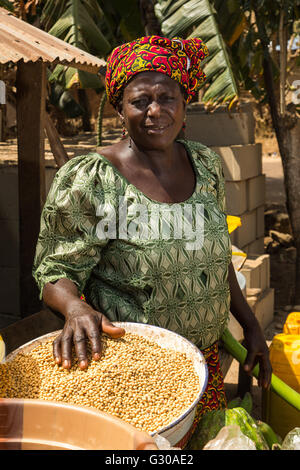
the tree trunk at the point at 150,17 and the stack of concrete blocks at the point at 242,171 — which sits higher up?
the tree trunk at the point at 150,17

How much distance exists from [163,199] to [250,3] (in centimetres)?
390

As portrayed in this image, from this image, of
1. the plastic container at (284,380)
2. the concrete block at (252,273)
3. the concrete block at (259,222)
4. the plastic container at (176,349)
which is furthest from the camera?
the concrete block at (259,222)

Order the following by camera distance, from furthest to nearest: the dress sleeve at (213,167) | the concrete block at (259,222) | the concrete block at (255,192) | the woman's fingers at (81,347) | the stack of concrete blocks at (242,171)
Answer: the concrete block at (259,222) < the concrete block at (255,192) < the stack of concrete blocks at (242,171) < the dress sleeve at (213,167) < the woman's fingers at (81,347)

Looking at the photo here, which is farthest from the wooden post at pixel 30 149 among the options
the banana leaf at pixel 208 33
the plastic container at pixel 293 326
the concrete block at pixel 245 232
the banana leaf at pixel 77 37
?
the concrete block at pixel 245 232

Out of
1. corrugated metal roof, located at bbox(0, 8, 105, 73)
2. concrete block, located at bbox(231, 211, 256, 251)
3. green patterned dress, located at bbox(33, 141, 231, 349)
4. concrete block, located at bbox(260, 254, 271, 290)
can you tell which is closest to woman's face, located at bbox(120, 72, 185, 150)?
green patterned dress, located at bbox(33, 141, 231, 349)

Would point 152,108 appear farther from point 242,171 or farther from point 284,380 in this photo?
point 242,171

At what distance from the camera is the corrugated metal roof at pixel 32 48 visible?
2.53 metres

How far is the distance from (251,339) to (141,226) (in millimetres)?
639

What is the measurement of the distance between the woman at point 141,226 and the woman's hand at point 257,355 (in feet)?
0.75

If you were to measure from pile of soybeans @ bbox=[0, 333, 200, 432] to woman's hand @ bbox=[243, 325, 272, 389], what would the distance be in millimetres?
593

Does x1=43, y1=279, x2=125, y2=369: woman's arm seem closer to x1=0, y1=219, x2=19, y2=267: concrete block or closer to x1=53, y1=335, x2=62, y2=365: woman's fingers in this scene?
x1=53, y1=335, x2=62, y2=365: woman's fingers

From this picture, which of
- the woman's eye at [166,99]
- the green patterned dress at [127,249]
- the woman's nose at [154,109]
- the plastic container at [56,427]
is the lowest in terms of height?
the plastic container at [56,427]

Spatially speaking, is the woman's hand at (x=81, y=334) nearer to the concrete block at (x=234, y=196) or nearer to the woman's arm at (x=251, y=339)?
the woman's arm at (x=251, y=339)

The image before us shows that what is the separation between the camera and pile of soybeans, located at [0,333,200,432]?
1.11 meters
